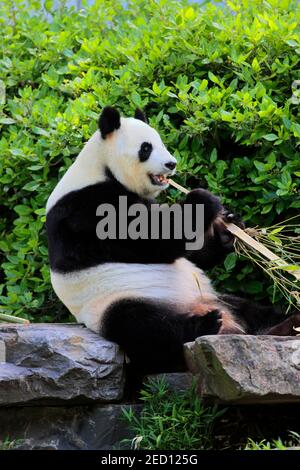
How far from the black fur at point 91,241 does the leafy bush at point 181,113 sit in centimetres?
59

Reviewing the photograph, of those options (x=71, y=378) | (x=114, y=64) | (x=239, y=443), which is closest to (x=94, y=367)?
(x=71, y=378)

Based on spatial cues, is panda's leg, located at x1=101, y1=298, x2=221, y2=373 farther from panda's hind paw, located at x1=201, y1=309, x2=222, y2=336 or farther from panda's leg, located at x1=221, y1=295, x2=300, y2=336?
panda's leg, located at x1=221, y1=295, x2=300, y2=336

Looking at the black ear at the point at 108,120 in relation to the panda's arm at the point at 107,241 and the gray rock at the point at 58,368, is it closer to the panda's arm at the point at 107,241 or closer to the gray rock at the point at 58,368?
the panda's arm at the point at 107,241

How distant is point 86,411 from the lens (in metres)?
4.91

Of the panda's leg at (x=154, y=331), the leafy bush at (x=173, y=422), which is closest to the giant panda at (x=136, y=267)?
the panda's leg at (x=154, y=331)

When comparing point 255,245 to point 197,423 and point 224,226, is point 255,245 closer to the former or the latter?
point 224,226

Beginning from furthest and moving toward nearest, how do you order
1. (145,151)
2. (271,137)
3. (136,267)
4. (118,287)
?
(271,137) → (145,151) → (136,267) → (118,287)

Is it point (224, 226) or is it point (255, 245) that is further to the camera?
point (224, 226)

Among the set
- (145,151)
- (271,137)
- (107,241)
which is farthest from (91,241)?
(271,137)

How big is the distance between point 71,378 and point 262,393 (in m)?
1.09

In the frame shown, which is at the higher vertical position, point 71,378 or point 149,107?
point 149,107

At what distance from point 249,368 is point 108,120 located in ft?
6.29

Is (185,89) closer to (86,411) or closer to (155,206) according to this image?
(155,206)

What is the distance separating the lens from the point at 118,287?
5.15 m
